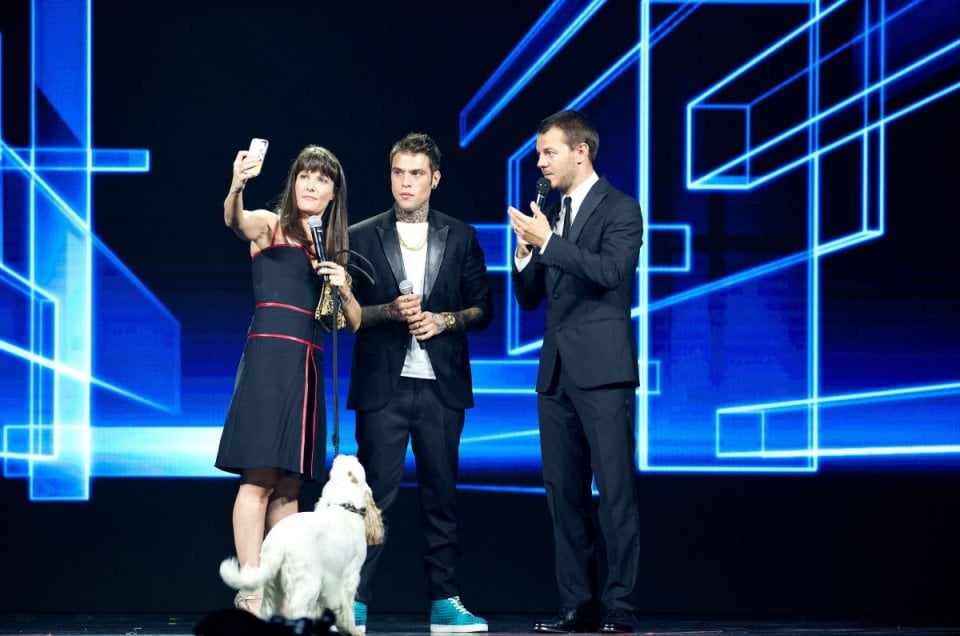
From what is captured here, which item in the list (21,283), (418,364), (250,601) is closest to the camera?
(250,601)

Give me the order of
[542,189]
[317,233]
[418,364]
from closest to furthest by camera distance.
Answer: [317,233]
[542,189]
[418,364]

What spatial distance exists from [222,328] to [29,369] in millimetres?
735

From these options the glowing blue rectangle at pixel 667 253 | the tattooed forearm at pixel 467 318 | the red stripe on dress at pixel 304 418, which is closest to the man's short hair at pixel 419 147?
the tattooed forearm at pixel 467 318

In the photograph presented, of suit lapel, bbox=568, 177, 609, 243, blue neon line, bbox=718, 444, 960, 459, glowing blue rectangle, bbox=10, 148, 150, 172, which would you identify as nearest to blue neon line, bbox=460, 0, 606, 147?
suit lapel, bbox=568, 177, 609, 243

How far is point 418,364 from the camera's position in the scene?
13.3 ft

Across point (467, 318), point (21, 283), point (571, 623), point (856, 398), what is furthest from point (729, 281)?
point (21, 283)

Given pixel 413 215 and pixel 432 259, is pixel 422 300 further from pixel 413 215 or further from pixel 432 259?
pixel 413 215

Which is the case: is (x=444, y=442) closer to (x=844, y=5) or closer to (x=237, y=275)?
(x=237, y=275)

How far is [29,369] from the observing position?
4.77m

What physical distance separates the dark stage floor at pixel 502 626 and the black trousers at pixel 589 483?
0.29m

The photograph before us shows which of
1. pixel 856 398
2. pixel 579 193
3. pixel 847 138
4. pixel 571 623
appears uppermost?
pixel 847 138

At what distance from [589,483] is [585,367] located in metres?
0.39

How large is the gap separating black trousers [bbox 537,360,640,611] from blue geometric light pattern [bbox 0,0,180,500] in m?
1.73

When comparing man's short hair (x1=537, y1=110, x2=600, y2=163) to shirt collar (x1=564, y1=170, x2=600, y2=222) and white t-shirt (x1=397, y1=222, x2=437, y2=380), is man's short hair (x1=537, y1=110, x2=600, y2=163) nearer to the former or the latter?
shirt collar (x1=564, y1=170, x2=600, y2=222)
